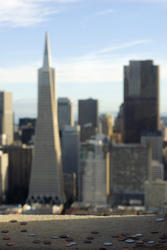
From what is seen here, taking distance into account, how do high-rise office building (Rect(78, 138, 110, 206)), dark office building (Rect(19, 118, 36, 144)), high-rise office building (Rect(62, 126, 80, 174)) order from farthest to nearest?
dark office building (Rect(19, 118, 36, 144))
high-rise office building (Rect(62, 126, 80, 174))
high-rise office building (Rect(78, 138, 110, 206))

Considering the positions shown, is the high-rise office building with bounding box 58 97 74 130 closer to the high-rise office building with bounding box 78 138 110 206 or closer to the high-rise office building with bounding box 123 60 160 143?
the high-rise office building with bounding box 123 60 160 143

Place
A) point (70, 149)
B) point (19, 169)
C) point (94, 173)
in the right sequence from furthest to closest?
point (70, 149) → point (19, 169) → point (94, 173)

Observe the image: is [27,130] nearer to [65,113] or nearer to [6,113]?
[65,113]

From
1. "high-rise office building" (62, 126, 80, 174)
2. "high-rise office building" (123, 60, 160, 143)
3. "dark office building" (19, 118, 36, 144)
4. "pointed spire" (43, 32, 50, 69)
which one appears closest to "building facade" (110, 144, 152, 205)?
"high-rise office building" (123, 60, 160, 143)

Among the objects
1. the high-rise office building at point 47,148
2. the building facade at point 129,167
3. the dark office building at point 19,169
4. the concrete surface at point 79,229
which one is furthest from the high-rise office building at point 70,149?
the concrete surface at point 79,229

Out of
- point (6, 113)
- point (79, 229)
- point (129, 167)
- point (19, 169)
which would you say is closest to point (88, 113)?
point (6, 113)

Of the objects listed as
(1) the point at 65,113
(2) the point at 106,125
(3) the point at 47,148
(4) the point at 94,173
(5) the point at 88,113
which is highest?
(5) the point at 88,113

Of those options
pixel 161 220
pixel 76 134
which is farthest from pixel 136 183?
pixel 161 220

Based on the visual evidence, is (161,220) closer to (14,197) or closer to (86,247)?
(86,247)
